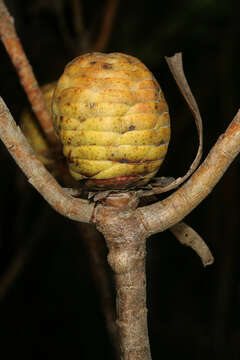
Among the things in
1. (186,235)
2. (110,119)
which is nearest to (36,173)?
(110,119)

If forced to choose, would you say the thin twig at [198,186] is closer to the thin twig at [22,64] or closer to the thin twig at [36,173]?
the thin twig at [36,173]

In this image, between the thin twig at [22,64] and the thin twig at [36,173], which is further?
the thin twig at [22,64]

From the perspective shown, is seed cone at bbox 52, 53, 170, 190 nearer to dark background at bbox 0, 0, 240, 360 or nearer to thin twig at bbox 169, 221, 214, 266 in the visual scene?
thin twig at bbox 169, 221, 214, 266

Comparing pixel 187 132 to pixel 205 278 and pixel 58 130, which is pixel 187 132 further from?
pixel 58 130

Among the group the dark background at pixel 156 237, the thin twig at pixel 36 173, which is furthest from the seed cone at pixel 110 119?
the dark background at pixel 156 237

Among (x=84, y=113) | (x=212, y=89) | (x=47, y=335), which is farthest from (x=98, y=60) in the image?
(x=47, y=335)

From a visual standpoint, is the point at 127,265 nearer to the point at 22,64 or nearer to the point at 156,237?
the point at 22,64
